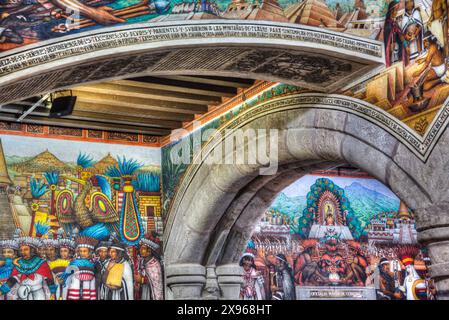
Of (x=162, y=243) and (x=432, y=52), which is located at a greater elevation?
(x=432, y=52)

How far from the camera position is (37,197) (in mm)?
8445

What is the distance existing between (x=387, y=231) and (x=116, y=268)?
159 inches

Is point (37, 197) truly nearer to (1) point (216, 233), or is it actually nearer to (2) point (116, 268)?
(2) point (116, 268)

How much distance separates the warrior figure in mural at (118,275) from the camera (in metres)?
8.60

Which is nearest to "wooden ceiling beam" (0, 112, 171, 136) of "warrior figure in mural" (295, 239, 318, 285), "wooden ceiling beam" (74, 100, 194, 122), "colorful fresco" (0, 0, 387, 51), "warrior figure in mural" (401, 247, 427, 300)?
"wooden ceiling beam" (74, 100, 194, 122)

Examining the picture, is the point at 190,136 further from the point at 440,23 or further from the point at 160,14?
the point at 440,23

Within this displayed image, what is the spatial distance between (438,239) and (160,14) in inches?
99.5

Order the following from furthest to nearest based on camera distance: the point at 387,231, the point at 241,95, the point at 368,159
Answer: the point at 387,231, the point at 241,95, the point at 368,159

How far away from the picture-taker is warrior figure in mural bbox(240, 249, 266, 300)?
942 centimetres

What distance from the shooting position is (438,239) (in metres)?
5.18

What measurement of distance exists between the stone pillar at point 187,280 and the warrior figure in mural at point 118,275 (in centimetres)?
51

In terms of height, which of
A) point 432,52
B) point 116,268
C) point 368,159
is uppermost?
point 432,52

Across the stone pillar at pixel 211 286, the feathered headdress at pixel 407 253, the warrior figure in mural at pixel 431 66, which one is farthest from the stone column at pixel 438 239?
the feathered headdress at pixel 407 253

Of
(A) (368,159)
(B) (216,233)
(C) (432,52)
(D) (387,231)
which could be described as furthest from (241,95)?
(D) (387,231)
